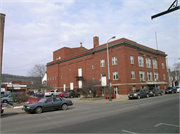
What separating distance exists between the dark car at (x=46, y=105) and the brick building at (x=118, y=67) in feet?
57.1

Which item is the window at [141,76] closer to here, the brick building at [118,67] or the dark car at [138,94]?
the brick building at [118,67]

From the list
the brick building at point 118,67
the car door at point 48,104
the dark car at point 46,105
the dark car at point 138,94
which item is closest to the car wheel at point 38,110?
the dark car at point 46,105

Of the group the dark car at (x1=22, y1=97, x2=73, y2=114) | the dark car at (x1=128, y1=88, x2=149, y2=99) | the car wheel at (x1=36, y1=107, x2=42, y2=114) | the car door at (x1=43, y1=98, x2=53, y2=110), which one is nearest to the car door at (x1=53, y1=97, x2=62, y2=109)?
the dark car at (x1=22, y1=97, x2=73, y2=114)

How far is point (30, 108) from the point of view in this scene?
13.2 metres

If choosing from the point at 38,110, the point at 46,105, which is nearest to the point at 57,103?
the point at 46,105

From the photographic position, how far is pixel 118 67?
33.8m

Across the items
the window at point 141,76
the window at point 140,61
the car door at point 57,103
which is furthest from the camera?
the window at point 140,61

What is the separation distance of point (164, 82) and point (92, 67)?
23.4m

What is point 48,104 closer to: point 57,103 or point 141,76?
point 57,103

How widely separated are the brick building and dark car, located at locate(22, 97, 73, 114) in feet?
57.1

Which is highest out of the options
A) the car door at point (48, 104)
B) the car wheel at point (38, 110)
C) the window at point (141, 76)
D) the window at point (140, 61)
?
the window at point (140, 61)

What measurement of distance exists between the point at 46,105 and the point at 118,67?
2260 cm

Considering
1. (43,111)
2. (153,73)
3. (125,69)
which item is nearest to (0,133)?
(43,111)

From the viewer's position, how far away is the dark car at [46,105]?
527 inches
